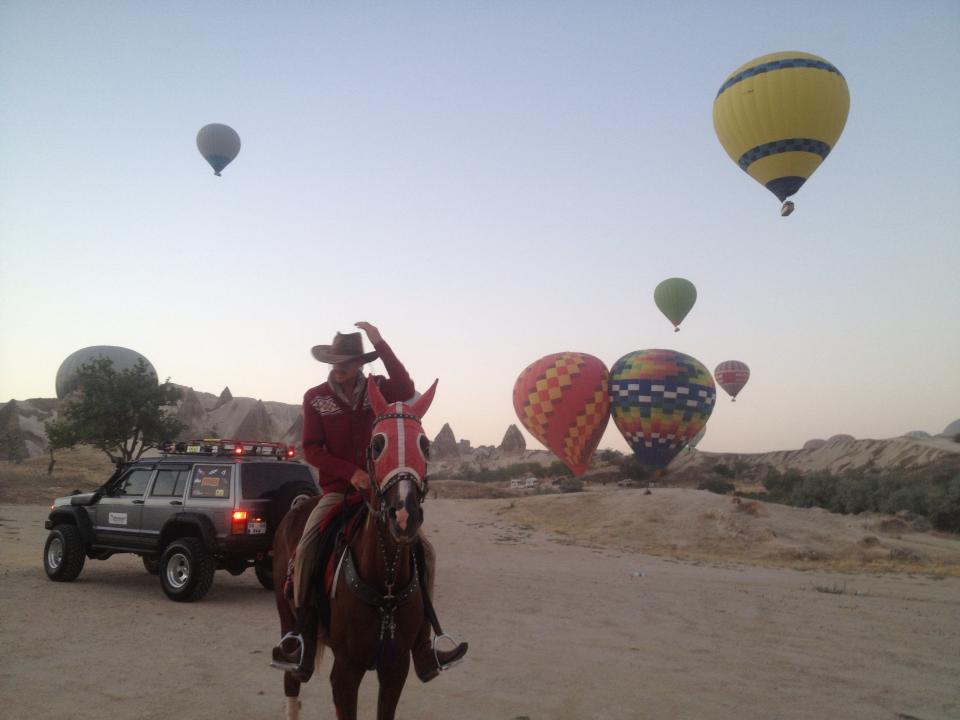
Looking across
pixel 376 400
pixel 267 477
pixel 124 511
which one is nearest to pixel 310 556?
pixel 376 400

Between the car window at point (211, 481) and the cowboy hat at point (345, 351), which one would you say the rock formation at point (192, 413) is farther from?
the cowboy hat at point (345, 351)

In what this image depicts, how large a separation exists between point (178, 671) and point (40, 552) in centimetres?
1150

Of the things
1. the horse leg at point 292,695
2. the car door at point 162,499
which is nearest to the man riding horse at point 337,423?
the horse leg at point 292,695

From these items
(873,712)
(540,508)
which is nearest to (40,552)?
(873,712)

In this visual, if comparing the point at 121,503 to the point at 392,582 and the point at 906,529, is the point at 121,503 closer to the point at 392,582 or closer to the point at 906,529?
the point at 392,582

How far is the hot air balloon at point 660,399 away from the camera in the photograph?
93.6ft

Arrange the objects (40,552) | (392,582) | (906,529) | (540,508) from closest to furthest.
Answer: (392,582) < (40,552) < (906,529) < (540,508)

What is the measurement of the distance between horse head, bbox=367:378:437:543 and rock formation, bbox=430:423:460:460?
9237 centimetres

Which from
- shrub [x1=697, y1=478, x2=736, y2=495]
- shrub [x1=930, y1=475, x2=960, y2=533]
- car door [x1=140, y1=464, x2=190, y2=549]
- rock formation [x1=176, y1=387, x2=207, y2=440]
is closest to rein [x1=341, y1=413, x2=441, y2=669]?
car door [x1=140, y1=464, x2=190, y2=549]

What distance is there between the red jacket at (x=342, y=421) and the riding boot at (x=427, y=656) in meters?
1.19

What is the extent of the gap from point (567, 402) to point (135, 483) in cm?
2037

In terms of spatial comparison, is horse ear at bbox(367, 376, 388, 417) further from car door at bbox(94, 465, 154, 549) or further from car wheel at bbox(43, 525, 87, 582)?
car wheel at bbox(43, 525, 87, 582)

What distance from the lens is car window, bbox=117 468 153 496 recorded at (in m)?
11.7

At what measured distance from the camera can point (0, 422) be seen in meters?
55.5
